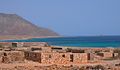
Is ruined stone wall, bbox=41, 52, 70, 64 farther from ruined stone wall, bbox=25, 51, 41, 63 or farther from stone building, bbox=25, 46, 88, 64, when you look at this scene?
ruined stone wall, bbox=25, 51, 41, 63

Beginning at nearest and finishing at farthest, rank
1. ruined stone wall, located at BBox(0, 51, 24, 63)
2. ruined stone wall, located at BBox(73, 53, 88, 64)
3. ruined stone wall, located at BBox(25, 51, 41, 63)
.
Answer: ruined stone wall, located at BBox(0, 51, 24, 63), ruined stone wall, located at BBox(25, 51, 41, 63), ruined stone wall, located at BBox(73, 53, 88, 64)

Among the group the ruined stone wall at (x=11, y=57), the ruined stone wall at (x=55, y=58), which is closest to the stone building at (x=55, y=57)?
the ruined stone wall at (x=55, y=58)

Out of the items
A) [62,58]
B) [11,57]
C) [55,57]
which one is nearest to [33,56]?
[55,57]

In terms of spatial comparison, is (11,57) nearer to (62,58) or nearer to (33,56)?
(33,56)

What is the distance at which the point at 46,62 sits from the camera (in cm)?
2948

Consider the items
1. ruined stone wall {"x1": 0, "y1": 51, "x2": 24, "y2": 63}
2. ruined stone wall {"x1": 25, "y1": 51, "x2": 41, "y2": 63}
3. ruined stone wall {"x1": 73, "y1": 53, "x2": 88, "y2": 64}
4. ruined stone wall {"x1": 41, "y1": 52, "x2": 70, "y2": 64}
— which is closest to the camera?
ruined stone wall {"x1": 0, "y1": 51, "x2": 24, "y2": 63}

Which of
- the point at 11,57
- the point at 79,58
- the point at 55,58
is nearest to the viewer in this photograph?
the point at 11,57

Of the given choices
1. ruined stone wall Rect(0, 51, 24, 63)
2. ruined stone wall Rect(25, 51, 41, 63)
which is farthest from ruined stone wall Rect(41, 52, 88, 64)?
ruined stone wall Rect(0, 51, 24, 63)

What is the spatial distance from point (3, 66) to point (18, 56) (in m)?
3.29

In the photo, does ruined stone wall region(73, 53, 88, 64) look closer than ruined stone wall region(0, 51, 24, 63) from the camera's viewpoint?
No

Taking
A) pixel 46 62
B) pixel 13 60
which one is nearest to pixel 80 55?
pixel 46 62

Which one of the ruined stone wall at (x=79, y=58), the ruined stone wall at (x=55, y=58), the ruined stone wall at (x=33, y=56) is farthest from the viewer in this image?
the ruined stone wall at (x=79, y=58)

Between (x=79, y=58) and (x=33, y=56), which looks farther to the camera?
(x=79, y=58)

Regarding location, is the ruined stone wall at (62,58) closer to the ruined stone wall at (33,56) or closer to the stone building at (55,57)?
the stone building at (55,57)
